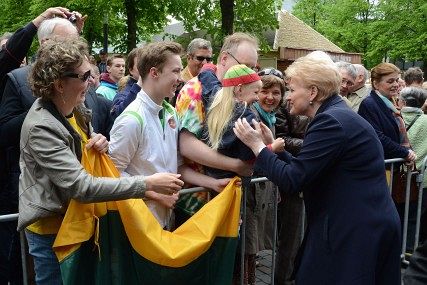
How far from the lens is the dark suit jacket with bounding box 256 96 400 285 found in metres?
2.64

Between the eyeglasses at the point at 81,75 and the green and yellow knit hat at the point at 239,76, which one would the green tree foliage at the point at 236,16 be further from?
the eyeglasses at the point at 81,75

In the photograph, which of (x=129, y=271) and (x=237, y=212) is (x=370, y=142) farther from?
(x=129, y=271)

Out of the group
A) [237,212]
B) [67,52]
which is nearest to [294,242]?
[237,212]

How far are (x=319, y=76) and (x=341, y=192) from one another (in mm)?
684

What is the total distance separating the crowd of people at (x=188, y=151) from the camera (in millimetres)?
2443

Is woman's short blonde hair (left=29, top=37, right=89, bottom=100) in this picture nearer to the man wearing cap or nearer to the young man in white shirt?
the young man in white shirt

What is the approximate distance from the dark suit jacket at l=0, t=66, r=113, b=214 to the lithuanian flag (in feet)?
2.41

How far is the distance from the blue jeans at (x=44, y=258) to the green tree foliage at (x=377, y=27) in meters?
26.6

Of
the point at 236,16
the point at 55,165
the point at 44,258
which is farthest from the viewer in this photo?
the point at 236,16

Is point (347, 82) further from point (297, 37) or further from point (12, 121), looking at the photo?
point (297, 37)

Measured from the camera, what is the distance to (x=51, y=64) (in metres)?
2.44

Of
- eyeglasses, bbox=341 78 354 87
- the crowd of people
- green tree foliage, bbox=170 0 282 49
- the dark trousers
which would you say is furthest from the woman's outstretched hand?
green tree foliage, bbox=170 0 282 49

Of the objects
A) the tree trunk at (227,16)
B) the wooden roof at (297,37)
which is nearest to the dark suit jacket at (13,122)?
the tree trunk at (227,16)

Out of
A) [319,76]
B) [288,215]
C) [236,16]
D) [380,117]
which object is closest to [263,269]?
[288,215]
